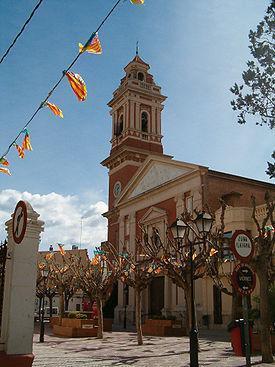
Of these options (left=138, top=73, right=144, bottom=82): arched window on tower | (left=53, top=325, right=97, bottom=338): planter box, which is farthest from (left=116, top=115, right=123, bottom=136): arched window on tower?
(left=53, top=325, right=97, bottom=338): planter box

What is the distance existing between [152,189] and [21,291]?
30.2 metres

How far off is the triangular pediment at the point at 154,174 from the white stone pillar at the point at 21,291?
2507cm

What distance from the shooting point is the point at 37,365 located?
41.4 feet

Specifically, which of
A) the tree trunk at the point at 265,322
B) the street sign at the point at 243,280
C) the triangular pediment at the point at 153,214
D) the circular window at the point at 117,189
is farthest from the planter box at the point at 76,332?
the circular window at the point at 117,189

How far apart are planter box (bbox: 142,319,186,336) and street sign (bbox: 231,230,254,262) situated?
720 inches

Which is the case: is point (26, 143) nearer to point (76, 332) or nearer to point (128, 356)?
point (128, 356)

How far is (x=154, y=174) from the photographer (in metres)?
39.6

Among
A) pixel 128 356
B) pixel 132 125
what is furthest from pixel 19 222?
pixel 132 125

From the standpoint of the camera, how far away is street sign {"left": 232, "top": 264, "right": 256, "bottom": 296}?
9133 millimetres

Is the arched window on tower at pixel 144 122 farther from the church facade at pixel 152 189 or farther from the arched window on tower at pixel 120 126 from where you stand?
the arched window on tower at pixel 120 126

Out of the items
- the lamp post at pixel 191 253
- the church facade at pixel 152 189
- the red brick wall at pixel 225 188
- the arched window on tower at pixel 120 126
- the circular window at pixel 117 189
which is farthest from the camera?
the arched window on tower at pixel 120 126

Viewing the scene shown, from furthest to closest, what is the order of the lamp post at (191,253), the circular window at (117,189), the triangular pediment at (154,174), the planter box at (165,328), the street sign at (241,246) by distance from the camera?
the circular window at (117,189)
the triangular pediment at (154,174)
the planter box at (165,328)
the lamp post at (191,253)
the street sign at (241,246)

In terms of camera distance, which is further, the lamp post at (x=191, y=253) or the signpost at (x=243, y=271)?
the lamp post at (x=191, y=253)

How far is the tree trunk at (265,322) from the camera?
500 inches
